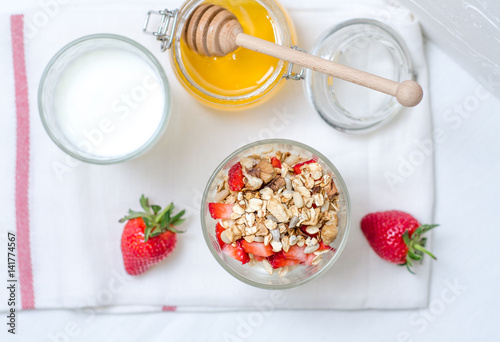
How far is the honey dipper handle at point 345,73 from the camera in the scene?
708 millimetres

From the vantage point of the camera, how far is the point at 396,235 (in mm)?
904

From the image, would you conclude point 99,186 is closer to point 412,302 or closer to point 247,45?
point 247,45

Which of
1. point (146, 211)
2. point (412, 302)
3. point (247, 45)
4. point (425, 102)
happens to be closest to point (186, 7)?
point (247, 45)

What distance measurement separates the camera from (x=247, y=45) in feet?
2.60

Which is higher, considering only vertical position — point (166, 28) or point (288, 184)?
point (166, 28)

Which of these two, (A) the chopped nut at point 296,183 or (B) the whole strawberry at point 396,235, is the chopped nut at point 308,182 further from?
(B) the whole strawberry at point 396,235

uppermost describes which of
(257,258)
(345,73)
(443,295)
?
(345,73)

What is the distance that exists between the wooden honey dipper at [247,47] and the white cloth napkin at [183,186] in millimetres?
136

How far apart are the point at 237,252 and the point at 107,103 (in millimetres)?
367

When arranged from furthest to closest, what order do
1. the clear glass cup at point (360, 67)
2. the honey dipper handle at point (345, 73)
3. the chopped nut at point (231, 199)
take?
the clear glass cup at point (360, 67), the chopped nut at point (231, 199), the honey dipper handle at point (345, 73)

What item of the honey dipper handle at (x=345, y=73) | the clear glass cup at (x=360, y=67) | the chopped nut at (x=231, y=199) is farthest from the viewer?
the clear glass cup at (x=360, y=67)

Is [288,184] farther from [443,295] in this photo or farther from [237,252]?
[443,295]

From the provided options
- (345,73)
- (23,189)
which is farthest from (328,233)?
(23,189)

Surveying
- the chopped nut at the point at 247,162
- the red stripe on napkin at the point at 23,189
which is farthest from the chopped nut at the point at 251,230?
the red stripe on napkin at the point at 23,189
